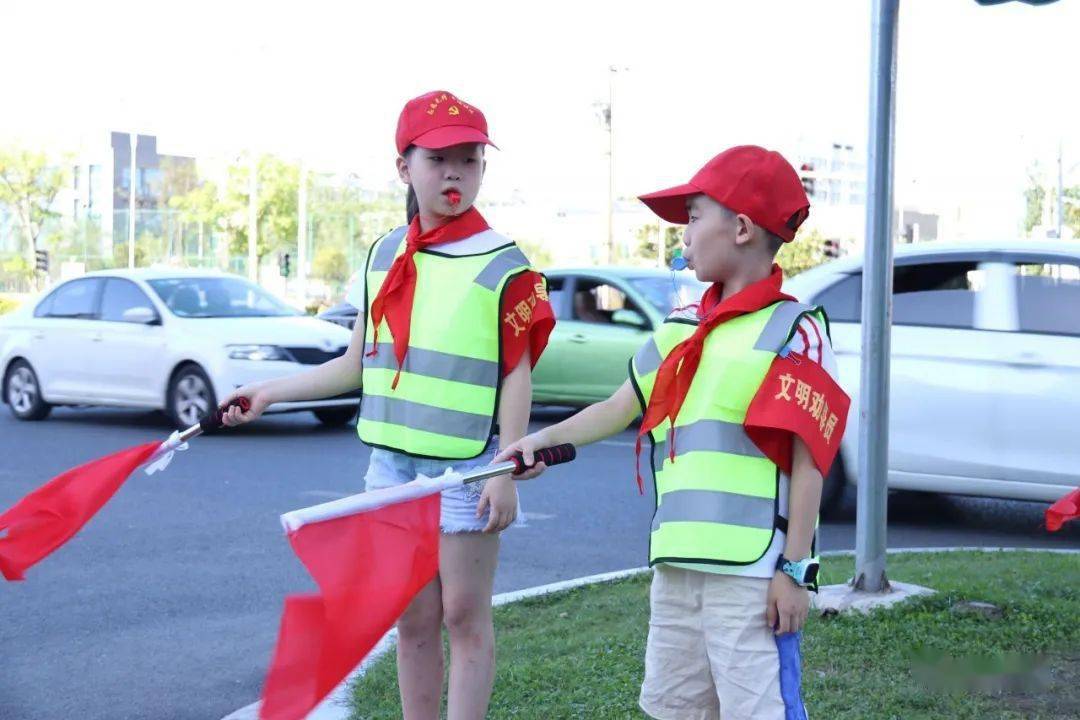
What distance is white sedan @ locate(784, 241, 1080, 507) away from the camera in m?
8.27

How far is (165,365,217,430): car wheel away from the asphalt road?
0.35 meters

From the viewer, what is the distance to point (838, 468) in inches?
350

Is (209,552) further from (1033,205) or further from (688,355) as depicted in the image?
(1033,205)

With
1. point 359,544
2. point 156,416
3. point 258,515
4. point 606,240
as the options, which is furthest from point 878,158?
point 606,240

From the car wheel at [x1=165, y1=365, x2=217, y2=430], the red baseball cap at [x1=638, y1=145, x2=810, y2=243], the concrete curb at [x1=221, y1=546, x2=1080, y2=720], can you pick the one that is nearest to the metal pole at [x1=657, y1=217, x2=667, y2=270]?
the car wheel at [x1=165, y1=365, x2=217, y2=430]

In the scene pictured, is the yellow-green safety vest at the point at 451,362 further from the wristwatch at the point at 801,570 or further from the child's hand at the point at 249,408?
the wristwatch at the point at 801,570

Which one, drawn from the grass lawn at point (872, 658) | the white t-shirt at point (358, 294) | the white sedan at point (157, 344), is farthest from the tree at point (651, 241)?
the white t-shirt at point (358, 294)

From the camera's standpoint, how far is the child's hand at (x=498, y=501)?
3.51 m

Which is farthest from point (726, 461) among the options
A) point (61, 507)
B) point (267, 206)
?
point (267, 206)

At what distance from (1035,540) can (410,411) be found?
20.0 feet

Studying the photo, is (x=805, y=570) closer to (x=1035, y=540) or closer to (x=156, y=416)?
(x=1035, y=540)

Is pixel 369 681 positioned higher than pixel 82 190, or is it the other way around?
pixel 82 190

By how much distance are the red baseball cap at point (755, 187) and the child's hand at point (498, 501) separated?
0.78 metres

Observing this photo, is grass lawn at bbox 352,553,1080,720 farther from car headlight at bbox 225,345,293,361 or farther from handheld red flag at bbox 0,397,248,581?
car headlight at bbox 225,345,293,361
